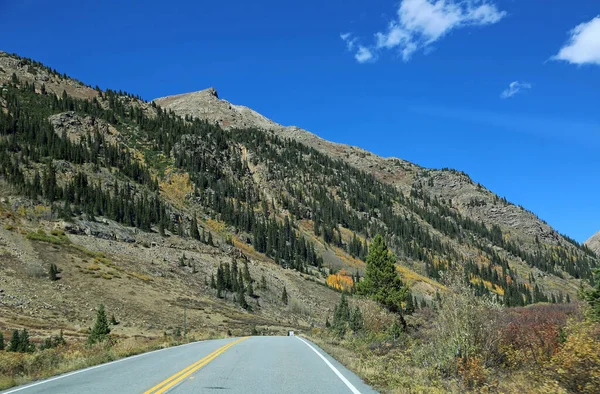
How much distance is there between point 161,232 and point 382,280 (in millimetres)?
72044

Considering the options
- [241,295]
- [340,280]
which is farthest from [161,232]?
[340,280]

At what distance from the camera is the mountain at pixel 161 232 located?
59.8 metres

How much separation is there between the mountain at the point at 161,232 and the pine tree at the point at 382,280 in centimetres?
888

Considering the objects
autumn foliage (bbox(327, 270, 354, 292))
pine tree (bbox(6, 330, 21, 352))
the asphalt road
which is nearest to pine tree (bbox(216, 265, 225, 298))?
autumn foliage (bbox(327, 270, 354, 292))

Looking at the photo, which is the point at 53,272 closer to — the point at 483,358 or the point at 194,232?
the point at 194,232

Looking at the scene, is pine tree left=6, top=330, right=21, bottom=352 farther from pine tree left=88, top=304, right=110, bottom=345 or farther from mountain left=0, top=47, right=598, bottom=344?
mountain left=0, top=47, right=598, bottom=344

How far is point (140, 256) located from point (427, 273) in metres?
117

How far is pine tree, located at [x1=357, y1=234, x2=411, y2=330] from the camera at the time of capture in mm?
48219

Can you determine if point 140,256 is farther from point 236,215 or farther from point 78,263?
point 236,215

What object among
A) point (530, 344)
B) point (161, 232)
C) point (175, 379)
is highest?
point (161, 232)

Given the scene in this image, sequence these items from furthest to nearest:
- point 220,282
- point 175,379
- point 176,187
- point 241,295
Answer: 1. point 176,187
2. point 220,282
3. point 241,295
4. point 175,379

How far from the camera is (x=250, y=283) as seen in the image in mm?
88875

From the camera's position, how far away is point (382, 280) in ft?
162

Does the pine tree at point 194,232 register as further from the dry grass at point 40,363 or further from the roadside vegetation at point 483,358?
the roadside vegetation at point 483,358
